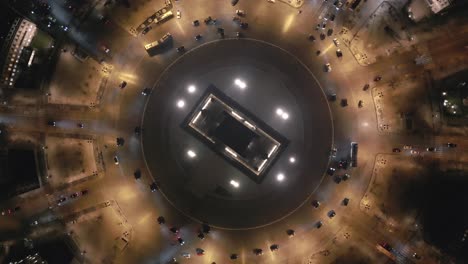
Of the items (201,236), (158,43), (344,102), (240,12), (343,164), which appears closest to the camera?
(201,236)

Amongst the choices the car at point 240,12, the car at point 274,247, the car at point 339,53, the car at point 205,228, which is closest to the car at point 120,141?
the car at point 205,228

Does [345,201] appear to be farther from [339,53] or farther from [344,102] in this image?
[339,53]

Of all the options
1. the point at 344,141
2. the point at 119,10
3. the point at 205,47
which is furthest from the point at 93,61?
the point at 344,141

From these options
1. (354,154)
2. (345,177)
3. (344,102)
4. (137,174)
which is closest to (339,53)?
(344,102)

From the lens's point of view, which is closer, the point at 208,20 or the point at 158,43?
the point at 158,43

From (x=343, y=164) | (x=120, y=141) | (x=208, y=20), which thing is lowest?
(x=343, y=164)

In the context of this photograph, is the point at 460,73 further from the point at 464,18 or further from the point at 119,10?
the point at 119,10

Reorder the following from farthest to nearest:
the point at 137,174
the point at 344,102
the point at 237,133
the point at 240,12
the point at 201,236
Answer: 1. the point at 240,12
2. the point at 344,102
3. the point at 137,174
4. the point at 237,133
5. the point at 201,236

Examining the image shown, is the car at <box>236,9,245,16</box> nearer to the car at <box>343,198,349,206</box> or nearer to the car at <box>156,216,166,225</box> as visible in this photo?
the car at <box>343,198,349,206</box>
